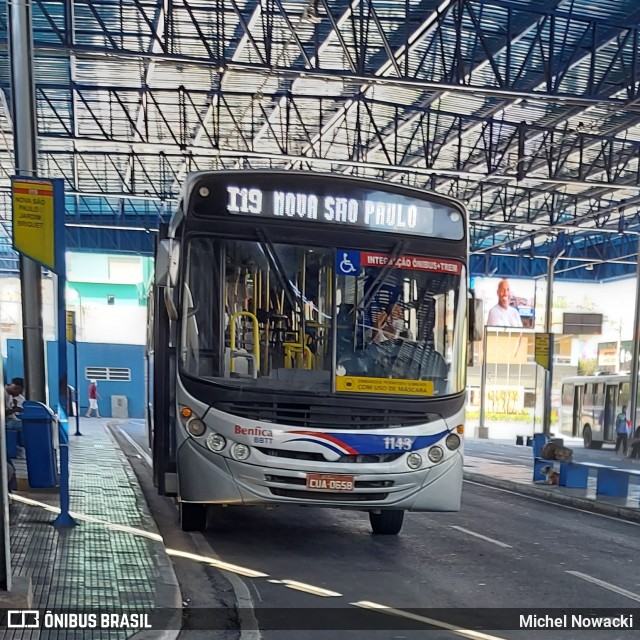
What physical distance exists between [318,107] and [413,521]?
1817 cm

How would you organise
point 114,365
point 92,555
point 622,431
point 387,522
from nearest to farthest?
point 92,555
point 387,522
point 622,431
point 114,365

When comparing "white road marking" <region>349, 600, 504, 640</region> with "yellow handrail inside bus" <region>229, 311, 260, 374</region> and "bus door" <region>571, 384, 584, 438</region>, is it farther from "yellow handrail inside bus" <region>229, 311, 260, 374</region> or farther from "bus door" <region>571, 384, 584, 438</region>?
"bus door" <region>571, 384, 584, 438</region>

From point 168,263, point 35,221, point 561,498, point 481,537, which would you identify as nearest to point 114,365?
point 561,498

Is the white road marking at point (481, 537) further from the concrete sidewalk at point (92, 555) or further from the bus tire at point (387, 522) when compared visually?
the concrete sidewalk at point (92, 555)

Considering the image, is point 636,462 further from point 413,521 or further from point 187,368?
point 187,368

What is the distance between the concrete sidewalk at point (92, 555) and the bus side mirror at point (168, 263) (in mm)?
2630

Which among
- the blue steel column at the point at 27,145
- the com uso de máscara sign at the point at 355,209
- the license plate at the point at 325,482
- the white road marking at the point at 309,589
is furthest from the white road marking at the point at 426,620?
the blue steel column at the point at 27,145

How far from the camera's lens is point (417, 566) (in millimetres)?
8570

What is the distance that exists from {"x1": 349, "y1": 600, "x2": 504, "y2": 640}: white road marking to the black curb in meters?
8.11

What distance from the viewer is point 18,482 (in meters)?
12.3

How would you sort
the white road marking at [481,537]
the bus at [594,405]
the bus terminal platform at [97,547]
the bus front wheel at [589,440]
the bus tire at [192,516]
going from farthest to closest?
the bus front wheel at [589,440] < the bus at [594,405] < the white road marking at [481,537] < the bus tire at [192,516] < the bus terminal platform at [97,547]

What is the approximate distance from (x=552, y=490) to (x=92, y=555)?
11.1 m

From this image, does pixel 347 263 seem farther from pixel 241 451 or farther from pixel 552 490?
pixel 552 490

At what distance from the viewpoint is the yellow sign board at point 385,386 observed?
27.6 feet
